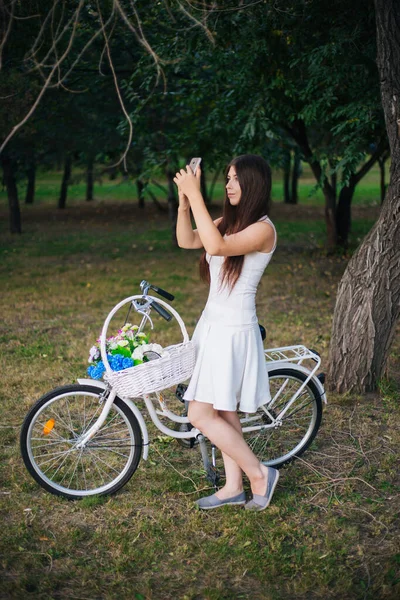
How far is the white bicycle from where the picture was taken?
11.3 ft

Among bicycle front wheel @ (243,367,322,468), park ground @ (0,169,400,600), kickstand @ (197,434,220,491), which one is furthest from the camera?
bicycle front wheel @ (243,367,322,468)

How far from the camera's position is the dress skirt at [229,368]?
335cm

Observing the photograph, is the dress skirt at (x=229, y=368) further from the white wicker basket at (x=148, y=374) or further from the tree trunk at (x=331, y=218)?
the tree trunk at (x=331, y=218)

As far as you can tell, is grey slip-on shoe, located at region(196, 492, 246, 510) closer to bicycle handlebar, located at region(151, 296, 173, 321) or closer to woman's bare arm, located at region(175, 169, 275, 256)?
bicycle handlebar, located at region(151, 296, 173, 321)

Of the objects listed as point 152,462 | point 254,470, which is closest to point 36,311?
point 152,462

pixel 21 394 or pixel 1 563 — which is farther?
pixel 21 394

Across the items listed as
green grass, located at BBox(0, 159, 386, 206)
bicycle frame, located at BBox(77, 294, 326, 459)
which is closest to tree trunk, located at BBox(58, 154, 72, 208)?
green grass, located at BBox(0, 159, 386, 206)

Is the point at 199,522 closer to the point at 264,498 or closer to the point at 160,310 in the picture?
the point at 264,498

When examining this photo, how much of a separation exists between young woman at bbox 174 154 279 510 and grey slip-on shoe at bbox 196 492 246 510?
8cm

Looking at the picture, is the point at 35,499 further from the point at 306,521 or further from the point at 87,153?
the point at 87,153

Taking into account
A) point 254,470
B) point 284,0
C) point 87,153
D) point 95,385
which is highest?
Answer: point 284,0

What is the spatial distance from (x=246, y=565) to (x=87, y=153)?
15947mm

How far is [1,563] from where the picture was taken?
10.3ft

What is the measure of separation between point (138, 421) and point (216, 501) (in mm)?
620
